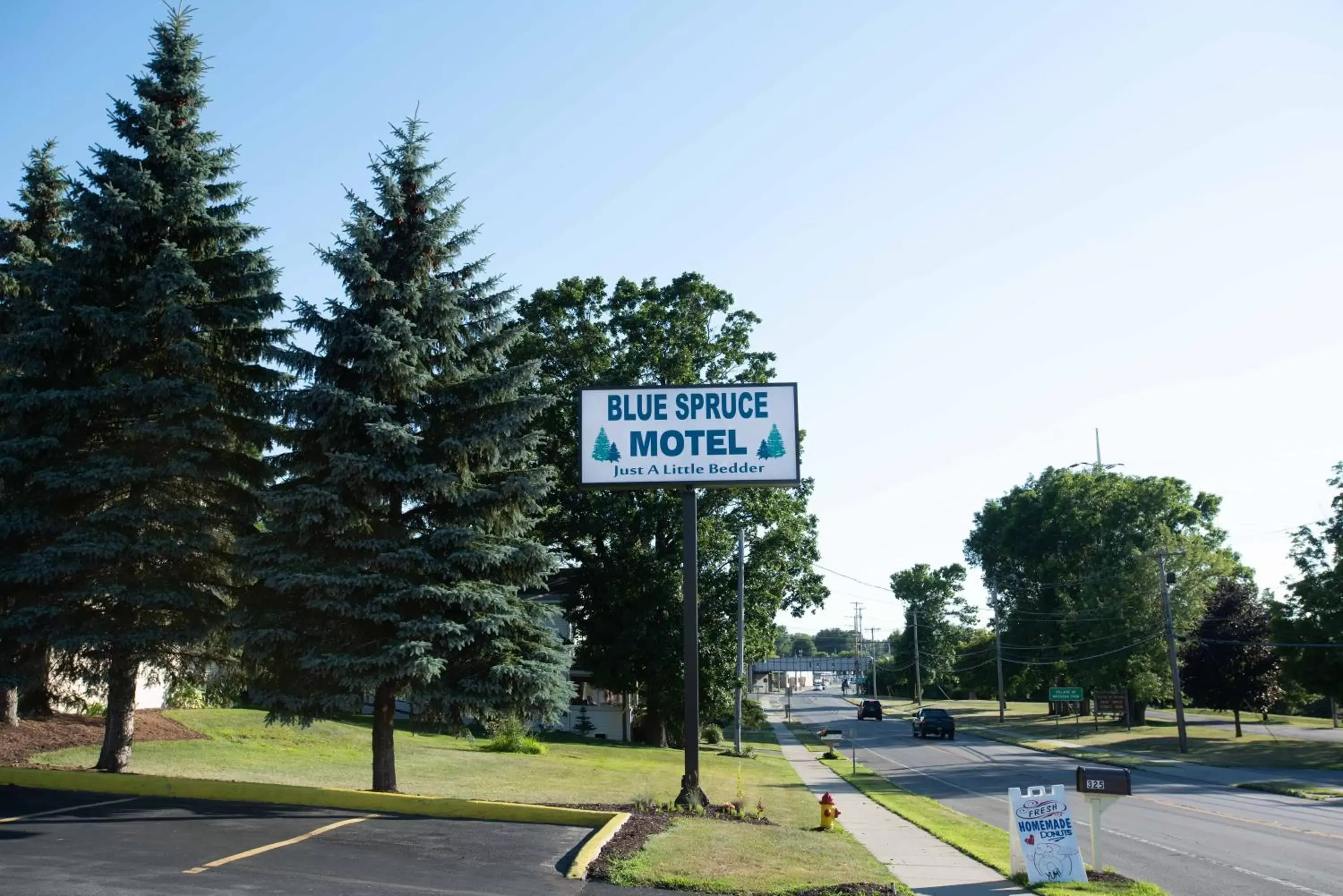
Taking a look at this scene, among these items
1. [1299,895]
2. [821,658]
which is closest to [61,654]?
[1299,895]

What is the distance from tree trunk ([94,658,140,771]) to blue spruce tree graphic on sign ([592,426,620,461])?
8.50 meters

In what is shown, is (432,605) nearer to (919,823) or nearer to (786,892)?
(786,892)

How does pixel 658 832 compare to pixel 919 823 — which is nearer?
pixel 658 832

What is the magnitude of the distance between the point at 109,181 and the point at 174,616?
25.2 ft

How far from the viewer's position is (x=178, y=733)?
76.9 ft

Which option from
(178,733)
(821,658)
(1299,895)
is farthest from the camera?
(821,658)

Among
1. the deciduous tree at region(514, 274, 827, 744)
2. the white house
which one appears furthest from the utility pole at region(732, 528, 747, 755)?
the white house

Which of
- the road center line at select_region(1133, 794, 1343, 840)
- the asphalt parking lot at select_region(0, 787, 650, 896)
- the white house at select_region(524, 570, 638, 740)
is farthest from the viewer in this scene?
the white house at select_region(524, 570, 638, 740)

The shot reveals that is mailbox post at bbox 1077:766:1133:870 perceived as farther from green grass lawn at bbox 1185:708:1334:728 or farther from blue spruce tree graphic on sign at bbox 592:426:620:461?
green grass lawn at bbox 1185:708:1334:728

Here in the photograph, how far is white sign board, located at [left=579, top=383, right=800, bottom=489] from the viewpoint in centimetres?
1905

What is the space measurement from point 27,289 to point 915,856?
65.0 ft

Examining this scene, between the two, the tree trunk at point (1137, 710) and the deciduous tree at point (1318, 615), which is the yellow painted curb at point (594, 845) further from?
the tree trunk at point (1137, 710)

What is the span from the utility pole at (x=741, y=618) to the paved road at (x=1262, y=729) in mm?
27177

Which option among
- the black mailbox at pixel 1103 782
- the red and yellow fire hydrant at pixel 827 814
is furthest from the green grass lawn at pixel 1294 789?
the black mailbox at pixel 1103 782
